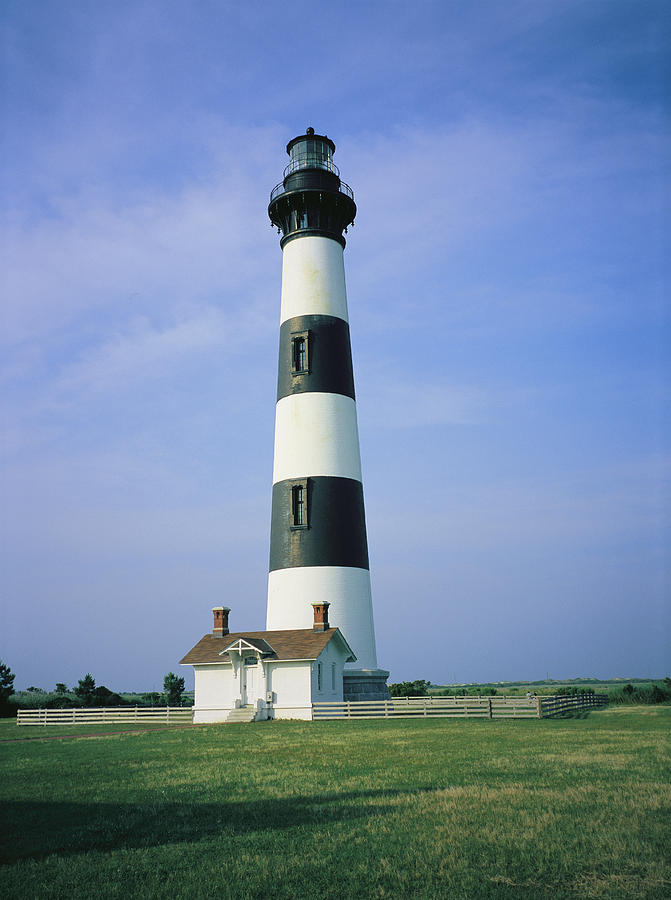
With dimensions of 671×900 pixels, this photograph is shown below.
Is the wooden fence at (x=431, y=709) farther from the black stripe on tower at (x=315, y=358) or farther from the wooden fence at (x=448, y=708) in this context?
the black stripe on tower at (x=315, y=358)

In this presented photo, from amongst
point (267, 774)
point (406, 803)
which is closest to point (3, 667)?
point (267, 774)

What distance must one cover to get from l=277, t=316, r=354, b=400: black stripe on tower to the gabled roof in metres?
11.0

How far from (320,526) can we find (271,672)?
263 inches

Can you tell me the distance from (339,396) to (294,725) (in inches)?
579

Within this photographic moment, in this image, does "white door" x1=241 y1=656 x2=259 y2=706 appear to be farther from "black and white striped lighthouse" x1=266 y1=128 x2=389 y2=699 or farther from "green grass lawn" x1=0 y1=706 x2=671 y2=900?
"green grass lawn" x1=0 y1=706 x2=671 y2=900

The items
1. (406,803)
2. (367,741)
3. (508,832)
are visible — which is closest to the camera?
(508,832)

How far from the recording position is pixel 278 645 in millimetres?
33281

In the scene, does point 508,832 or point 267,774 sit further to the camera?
Result: point 267,774

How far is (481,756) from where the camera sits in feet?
52.5

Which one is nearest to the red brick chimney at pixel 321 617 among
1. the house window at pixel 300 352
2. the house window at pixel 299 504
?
the house window at pixel 299 504

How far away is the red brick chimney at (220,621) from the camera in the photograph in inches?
1460

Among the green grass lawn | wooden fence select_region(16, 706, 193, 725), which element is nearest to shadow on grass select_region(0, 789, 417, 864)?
the green grass lawn

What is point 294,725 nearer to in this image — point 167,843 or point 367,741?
point 367,741

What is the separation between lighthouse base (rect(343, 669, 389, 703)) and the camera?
34781 mm
